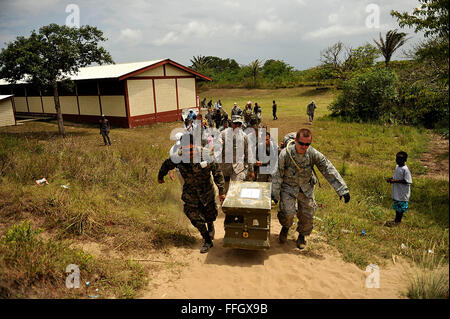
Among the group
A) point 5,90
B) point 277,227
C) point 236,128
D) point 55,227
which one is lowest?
point 277,227

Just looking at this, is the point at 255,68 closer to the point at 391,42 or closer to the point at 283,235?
the point at 391,42

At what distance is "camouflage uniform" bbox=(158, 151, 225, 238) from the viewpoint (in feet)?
14.0

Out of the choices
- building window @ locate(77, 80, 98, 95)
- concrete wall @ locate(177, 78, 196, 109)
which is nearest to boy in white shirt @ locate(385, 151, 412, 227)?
concrete wall @ locate(177, 78, 196, 109)

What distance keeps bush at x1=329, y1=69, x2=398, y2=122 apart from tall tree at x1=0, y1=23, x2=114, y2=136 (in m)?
14.3

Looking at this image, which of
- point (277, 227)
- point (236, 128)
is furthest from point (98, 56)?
point (277, 227)

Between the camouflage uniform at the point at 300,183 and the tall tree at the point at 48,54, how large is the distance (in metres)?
13.2

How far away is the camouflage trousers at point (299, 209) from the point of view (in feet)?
14.5

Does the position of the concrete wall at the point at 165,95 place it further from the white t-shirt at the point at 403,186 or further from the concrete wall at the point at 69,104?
the white t-shirt at the point at 403,186

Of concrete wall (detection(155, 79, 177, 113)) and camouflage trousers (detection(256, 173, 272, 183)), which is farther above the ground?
concrete wall (detection(155, 79, 177, 113))

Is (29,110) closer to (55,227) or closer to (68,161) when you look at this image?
(68,161)

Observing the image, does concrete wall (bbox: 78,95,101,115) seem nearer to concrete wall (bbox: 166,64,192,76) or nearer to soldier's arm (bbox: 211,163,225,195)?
concrete wall (bbox: 166,64,192,76)
